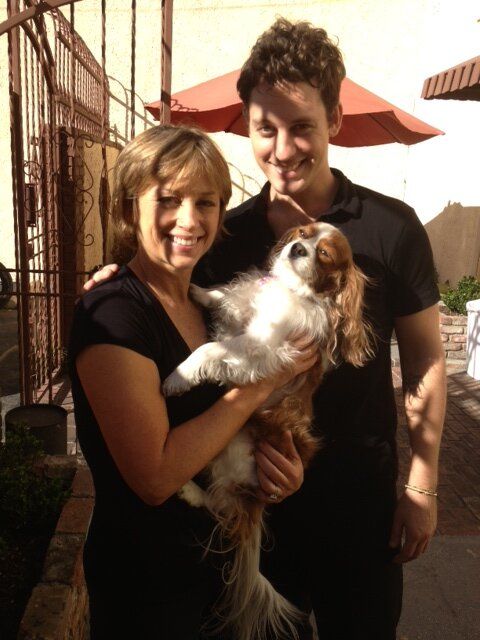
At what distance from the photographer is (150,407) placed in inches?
56.9

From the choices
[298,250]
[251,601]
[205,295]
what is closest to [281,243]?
[298,250]

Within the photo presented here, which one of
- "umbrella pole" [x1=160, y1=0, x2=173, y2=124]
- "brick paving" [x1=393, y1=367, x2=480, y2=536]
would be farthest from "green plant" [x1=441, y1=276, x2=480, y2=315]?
"umbrella pole" [x1=160, y1=0, x2=173, y2=124]

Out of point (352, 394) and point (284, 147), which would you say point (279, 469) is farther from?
point (284, 147)

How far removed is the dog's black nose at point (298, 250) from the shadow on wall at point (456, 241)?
8.55 m

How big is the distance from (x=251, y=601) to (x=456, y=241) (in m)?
9.37

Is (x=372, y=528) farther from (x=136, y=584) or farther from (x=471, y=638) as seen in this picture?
(x=471, y=638)

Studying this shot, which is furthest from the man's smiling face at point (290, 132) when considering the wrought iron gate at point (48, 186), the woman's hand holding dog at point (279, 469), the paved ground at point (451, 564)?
the paved ground at point (451, 564)

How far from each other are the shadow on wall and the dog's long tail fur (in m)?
8.95

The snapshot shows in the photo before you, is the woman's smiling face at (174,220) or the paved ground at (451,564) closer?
the woman's smiling face at (174,220)

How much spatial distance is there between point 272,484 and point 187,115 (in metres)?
5.09

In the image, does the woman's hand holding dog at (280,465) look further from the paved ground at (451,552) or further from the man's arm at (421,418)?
the paved ground at (451,552)

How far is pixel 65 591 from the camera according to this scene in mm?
2254

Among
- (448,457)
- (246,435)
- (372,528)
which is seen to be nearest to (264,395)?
(246,435)

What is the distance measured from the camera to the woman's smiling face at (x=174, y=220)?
162 cm
